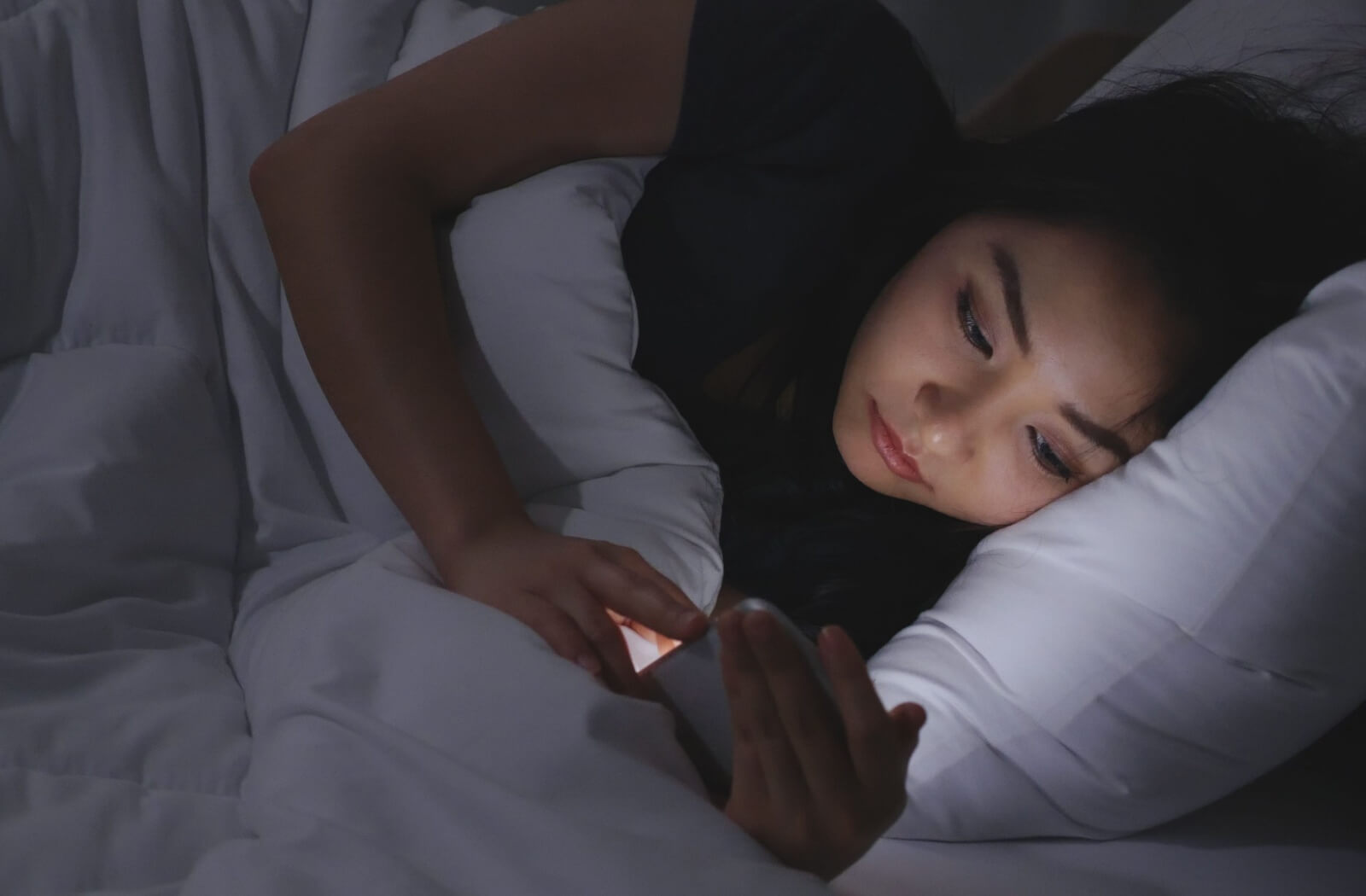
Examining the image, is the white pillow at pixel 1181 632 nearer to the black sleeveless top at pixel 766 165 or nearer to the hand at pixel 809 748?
the hand at pixel 809 748

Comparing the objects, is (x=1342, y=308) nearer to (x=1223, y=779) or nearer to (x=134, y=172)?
(x=1223, y=779)

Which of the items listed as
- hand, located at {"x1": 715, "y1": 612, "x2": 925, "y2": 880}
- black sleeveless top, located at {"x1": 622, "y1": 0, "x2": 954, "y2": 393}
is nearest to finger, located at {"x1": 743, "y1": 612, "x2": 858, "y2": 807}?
hand, located at {"x1": 715, "y1": 612, "x2": 925, "y2": 880}

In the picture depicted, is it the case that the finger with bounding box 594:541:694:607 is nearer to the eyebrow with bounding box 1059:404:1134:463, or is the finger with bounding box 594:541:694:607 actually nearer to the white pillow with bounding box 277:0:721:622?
the white pillow with bounding box 277:0:721:622

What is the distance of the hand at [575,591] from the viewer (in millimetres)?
602

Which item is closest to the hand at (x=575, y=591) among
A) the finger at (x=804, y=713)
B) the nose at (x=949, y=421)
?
the finger at (x=804, y=713)

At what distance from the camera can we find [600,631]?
0.62 metres

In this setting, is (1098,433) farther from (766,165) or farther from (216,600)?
(216,600)

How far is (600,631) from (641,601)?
1.3 inches

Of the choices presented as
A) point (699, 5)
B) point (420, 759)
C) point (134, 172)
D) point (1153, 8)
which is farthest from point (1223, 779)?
point (1153, 8)

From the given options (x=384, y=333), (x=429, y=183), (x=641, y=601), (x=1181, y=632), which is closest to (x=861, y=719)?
(x=641, y=601)

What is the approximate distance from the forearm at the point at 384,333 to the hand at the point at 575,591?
26 millimetres

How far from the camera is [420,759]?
0.51 m

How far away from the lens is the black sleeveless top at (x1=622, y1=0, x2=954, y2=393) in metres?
0.81

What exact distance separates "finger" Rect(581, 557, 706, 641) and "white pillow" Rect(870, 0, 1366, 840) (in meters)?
0.20
